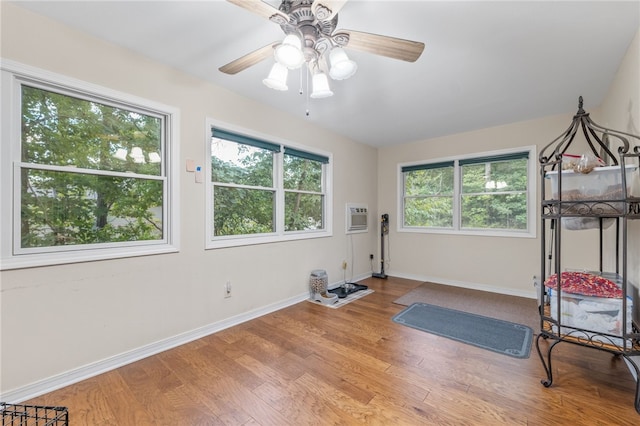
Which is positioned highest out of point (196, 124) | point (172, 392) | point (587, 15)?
point (587, 15)

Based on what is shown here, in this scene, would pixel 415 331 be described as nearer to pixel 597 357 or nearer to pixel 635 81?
pixel 597 357

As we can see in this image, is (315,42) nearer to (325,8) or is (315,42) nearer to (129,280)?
(325,8)

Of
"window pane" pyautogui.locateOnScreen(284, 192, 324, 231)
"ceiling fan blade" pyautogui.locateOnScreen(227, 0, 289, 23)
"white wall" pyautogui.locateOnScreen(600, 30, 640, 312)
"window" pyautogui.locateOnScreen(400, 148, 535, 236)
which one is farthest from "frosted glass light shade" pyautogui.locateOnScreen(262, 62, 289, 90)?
"window" pyautogui.locateOnScreen(400, 148, 535, 236)

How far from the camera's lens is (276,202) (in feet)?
10.7

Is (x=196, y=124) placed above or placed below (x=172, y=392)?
above

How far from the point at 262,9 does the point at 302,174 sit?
240cm

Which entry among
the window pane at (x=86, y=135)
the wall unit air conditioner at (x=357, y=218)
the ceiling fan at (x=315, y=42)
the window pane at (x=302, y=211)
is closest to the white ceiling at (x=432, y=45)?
the ceiling fan at (x=315, y=42)

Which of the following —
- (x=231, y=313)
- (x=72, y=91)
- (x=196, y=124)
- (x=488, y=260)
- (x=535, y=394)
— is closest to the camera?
(x=535, y=394)

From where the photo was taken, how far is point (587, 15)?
1.70 metres

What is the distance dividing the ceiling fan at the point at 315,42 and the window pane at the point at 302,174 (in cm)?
175

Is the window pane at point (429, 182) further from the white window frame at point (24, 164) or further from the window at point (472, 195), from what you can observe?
the white window frame at point (24, 164)

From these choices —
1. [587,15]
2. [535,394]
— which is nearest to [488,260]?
[535,394]

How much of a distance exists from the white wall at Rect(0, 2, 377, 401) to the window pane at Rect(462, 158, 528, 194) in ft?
9.21

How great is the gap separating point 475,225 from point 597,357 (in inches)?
85.0
